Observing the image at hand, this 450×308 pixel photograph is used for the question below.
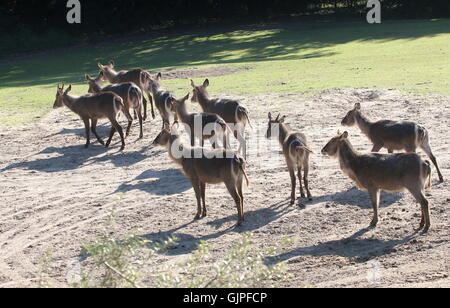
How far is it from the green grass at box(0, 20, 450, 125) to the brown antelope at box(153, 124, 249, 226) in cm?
889

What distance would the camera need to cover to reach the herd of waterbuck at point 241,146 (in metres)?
9.73

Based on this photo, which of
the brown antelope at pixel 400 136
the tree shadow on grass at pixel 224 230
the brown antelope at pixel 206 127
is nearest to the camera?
the tree shadow on grass at pixel 224 230

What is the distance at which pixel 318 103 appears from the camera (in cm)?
1770

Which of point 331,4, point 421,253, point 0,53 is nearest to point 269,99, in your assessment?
point 421,253

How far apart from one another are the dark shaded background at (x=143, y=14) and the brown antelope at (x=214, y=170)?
27.3 metres

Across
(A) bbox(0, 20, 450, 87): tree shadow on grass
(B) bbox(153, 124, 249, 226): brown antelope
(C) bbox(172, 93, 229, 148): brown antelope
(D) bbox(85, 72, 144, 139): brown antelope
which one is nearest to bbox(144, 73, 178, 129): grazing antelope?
(D) bbox(85, 72, 144, 139): brown antelope

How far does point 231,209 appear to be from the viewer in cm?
1116

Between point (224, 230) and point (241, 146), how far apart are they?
4066mm

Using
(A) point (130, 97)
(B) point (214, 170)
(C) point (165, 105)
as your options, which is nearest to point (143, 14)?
(A) point (130, 97)

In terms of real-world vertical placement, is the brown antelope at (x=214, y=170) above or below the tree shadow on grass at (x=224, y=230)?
above

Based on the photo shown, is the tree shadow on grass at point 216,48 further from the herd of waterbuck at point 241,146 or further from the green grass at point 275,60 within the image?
the herd of waterbuck at point 241,146

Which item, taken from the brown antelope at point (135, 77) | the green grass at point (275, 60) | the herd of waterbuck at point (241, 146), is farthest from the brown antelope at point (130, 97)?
the green grass at point (275, 60)

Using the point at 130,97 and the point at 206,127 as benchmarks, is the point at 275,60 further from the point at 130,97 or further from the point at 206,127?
the point at 206,127
